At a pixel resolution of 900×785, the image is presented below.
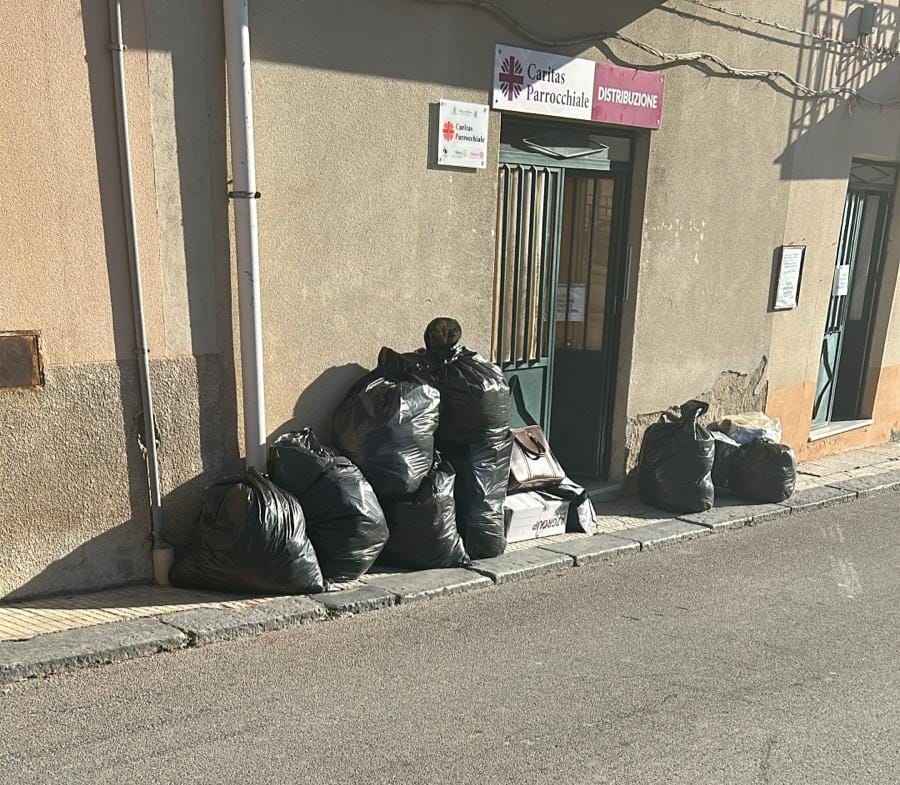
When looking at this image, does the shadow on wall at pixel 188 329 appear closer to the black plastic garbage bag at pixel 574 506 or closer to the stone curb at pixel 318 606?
the stone curb at pixel 318 606

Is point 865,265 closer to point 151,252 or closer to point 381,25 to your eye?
point 381,25

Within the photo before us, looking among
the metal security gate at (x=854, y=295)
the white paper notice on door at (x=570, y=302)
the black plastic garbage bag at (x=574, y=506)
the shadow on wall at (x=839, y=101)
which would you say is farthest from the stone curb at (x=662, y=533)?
the metal security gate at (x=854, y=295)

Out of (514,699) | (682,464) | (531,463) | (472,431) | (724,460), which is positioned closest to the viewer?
(514,699)

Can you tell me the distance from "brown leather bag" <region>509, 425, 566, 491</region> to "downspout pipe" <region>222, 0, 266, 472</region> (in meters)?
1.66

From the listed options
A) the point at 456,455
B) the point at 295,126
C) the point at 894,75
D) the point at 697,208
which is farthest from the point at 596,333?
the point at 894,75

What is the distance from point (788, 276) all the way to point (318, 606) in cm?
533

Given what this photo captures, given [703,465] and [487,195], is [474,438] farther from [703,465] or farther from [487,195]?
[703,465]

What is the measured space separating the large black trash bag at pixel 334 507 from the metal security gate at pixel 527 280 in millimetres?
1889

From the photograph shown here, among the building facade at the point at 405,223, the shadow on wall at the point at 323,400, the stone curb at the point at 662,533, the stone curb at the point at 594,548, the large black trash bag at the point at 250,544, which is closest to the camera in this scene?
the building facade at the point at 405,223

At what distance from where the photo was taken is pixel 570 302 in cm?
679

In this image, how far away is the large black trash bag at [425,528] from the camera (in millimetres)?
4910

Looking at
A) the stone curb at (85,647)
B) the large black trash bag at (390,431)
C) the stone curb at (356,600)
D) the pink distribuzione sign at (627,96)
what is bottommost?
the stone curb at (356,600)

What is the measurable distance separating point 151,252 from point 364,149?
136 cm

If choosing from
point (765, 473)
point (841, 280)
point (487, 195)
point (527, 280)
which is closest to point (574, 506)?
point (527, 280)
